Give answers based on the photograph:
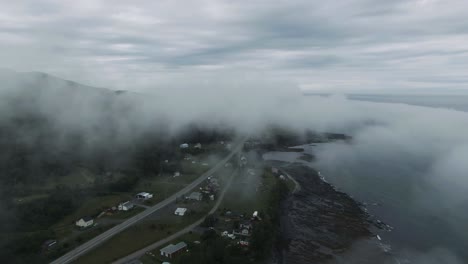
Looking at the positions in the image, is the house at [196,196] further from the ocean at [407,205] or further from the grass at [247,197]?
the ocean at [407,205]

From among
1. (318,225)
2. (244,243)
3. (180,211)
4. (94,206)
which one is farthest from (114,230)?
(318,225)

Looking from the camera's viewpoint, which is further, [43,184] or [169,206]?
[43,184]

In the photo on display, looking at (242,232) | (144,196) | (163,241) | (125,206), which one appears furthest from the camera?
(144,196)

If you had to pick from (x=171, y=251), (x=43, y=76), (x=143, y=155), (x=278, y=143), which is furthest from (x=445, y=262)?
(x=43, y=76)

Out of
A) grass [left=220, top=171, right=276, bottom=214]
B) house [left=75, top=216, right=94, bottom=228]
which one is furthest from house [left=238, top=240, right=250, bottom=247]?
house [left=75, top=216, right=94, bottom=228]

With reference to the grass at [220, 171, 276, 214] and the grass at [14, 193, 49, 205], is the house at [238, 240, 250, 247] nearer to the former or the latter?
the grass at [220, 171, 276, 214]

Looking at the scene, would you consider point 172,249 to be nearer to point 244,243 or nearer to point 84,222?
point 244,243

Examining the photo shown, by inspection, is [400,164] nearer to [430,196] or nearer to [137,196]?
[430,196]
